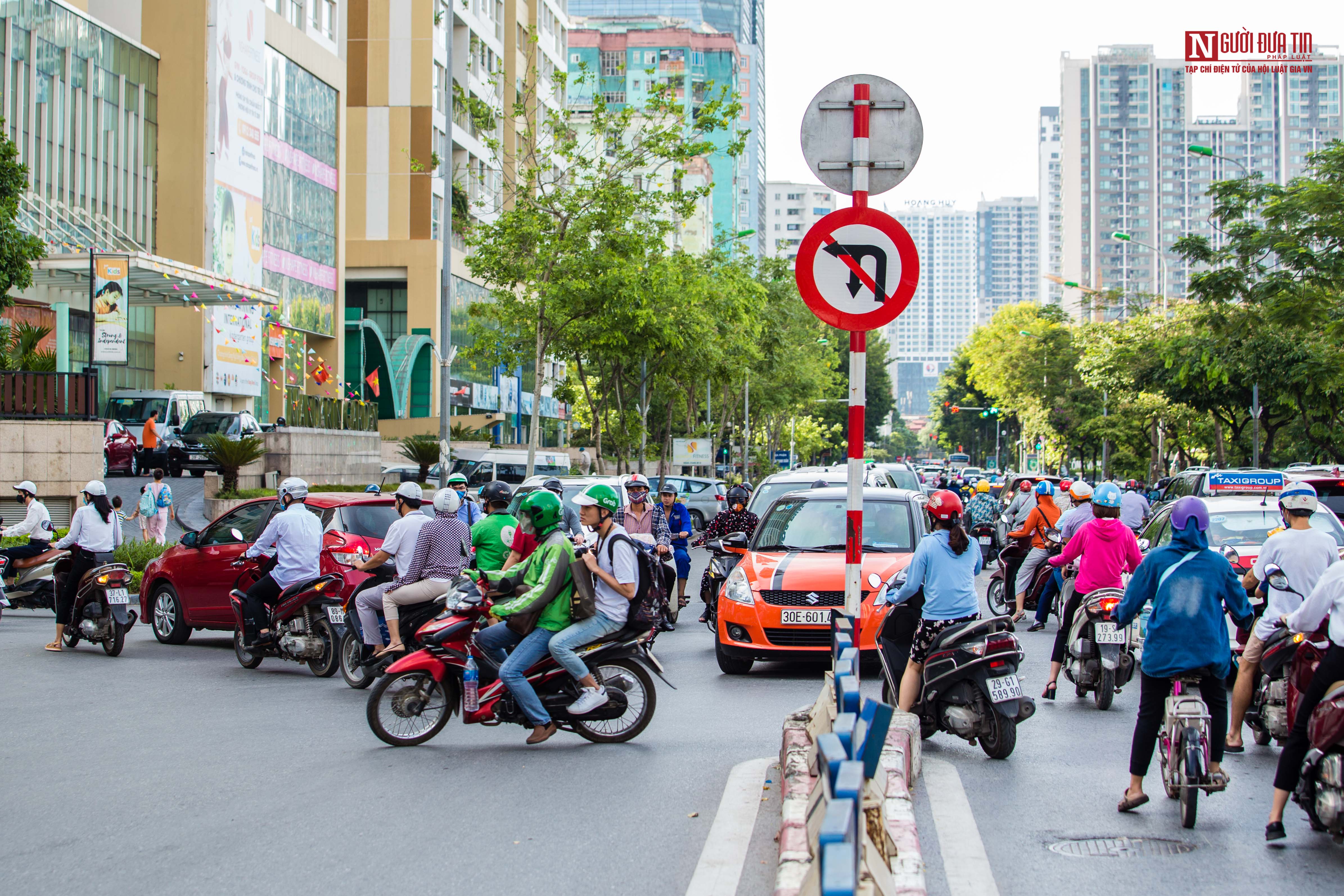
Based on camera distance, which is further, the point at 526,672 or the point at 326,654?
the point at 326,654

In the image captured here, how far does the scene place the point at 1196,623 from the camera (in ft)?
20.3

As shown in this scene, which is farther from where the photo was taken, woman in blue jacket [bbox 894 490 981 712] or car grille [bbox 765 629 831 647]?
car grille [bbox 765 629 831 647]

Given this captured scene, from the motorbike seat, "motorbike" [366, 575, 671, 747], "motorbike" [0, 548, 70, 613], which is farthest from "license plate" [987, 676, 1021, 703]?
"motorbike" [0, 548, 70, 613]

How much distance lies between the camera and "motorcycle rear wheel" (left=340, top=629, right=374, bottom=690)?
35.5 feet

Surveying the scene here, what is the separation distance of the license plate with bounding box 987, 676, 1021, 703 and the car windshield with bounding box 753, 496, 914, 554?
13.6ft

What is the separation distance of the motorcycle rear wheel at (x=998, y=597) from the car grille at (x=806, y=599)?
20.3ft

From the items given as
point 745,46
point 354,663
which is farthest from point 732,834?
point 745,46

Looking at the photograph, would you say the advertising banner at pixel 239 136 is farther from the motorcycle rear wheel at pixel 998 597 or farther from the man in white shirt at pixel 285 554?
the man in white shirt at pixel 285 554

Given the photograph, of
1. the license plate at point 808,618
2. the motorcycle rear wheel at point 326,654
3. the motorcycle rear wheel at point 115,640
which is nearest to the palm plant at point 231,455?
the motorcycle rear wheel at point 115,640

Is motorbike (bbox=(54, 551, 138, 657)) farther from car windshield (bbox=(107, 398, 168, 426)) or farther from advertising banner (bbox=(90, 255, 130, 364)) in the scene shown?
car windshield (bbox=(107, 398, 168, 426))

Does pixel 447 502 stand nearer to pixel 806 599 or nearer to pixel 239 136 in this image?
pixel 806 599

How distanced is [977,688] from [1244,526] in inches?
205

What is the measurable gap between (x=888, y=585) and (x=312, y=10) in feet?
157

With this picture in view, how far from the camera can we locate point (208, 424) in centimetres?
3544
